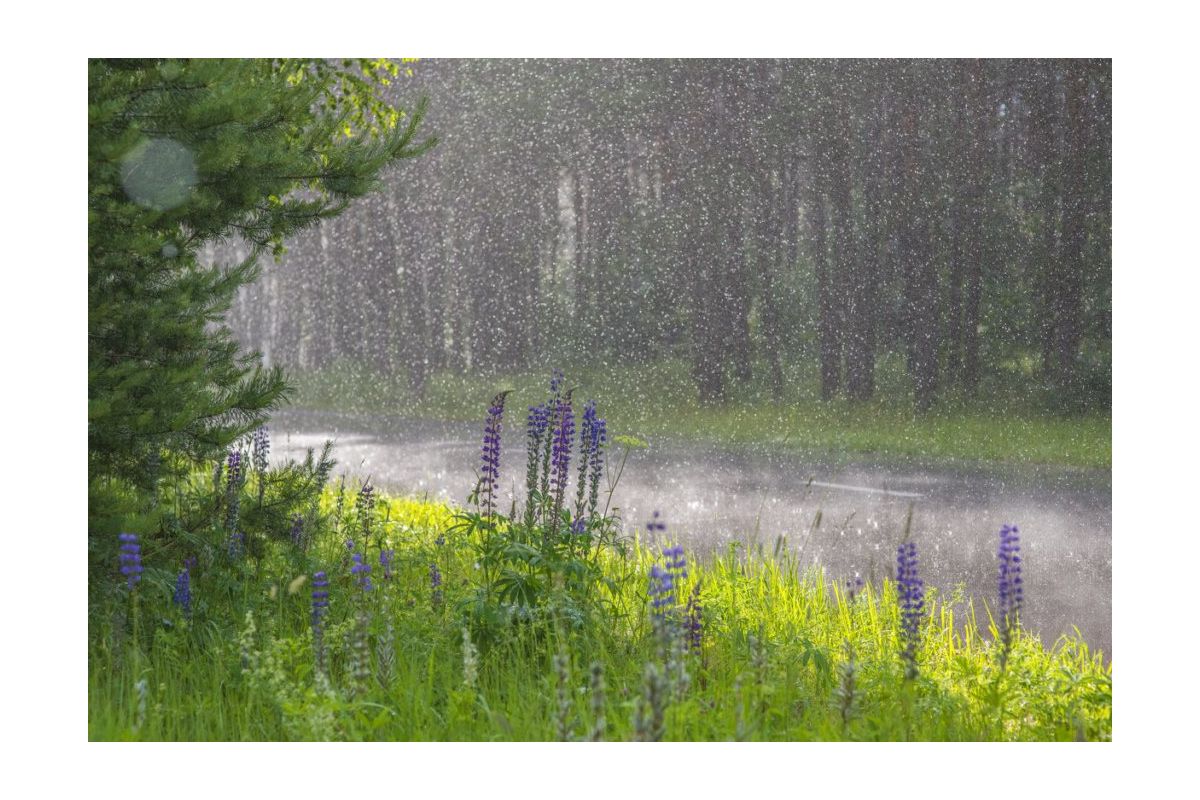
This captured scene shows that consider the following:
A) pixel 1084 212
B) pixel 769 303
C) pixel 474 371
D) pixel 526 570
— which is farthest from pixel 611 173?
pixel 526 570

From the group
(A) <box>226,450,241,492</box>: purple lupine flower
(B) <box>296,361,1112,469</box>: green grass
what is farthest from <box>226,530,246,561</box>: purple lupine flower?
(B) <box>296,361,1112,469</box>: green grass

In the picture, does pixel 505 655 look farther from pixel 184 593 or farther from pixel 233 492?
pixel 233 492

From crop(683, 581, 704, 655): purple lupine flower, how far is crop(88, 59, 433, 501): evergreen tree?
2076mm

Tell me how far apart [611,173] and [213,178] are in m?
7.38

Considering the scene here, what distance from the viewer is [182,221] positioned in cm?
374

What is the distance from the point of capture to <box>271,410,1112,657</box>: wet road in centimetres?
458

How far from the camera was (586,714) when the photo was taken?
2914 millimetres

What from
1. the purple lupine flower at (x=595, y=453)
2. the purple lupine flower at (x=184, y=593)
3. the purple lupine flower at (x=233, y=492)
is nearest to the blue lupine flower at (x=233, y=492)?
the purple lupine flower at (x=233, y=492)

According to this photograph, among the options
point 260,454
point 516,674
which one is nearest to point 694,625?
point 516,674

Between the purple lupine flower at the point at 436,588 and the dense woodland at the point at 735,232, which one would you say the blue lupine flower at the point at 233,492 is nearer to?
the purple lupine flower at the point at 436,588

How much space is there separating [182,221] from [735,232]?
7.46m
